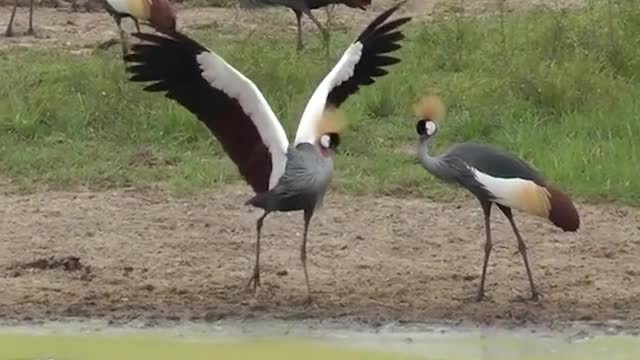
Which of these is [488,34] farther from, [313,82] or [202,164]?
[202,164]

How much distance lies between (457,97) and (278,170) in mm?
3297

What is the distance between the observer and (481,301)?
6668 mm

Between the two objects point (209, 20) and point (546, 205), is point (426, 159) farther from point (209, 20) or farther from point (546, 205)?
point (209, 20)

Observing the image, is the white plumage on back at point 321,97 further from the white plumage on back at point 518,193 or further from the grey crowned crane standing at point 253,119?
the white plumage on back at point 518,193

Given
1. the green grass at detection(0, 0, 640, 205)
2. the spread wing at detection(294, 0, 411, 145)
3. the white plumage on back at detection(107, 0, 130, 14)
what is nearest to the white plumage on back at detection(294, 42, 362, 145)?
the spread wing at detection(294, 0, 411, 145)

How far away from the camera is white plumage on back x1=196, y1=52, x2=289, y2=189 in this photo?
6.45 m

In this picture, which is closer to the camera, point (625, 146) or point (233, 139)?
point (233, 139)

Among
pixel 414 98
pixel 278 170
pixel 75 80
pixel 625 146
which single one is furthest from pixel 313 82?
pixel 278 170

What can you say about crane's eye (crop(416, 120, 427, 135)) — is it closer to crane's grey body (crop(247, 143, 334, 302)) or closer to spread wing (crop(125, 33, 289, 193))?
crane's grey body (crop(247, 143, 334, 302))

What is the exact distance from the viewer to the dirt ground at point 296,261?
6609mm

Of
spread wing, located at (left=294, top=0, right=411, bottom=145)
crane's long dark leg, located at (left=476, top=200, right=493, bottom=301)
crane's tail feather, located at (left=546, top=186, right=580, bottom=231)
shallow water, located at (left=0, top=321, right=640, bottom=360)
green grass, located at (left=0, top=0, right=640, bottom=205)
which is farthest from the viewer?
green grass, located at (left=0, top=0, right=640, bottom=205)

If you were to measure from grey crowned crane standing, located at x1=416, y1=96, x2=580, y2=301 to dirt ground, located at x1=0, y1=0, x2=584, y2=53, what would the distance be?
544cm

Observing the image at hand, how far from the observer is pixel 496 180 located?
651cm

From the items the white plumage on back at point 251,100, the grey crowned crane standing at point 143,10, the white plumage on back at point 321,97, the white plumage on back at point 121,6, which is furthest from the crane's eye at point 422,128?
the white plumage on back at point 121,6
